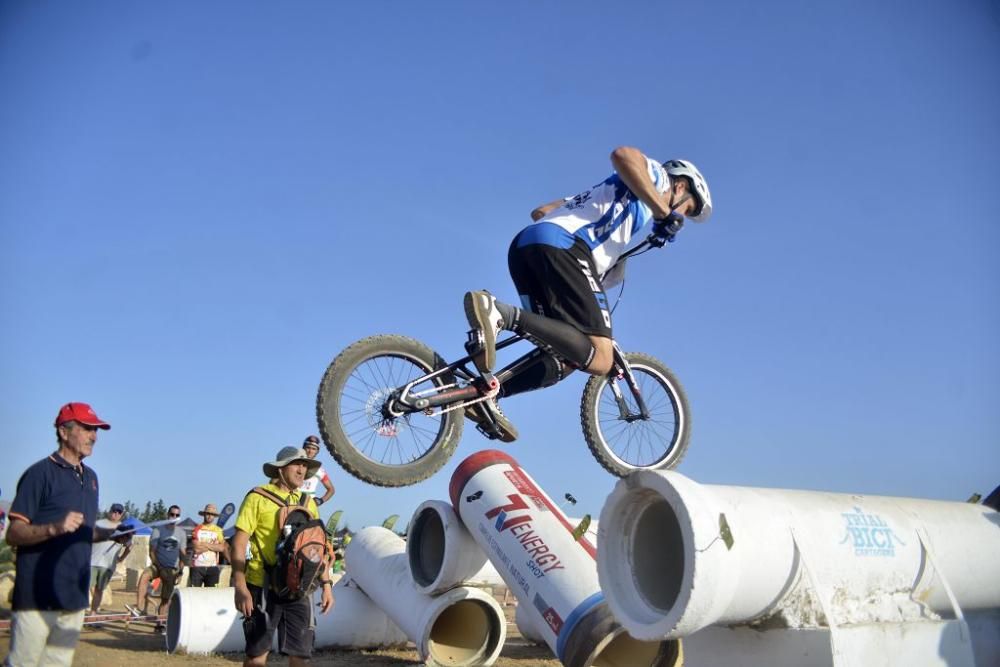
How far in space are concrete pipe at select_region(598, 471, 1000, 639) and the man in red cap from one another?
3.24 meters

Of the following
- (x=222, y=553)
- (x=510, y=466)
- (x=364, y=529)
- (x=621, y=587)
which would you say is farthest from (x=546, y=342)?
(x=222, y=553)

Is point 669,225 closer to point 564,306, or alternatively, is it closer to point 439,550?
point 564,306

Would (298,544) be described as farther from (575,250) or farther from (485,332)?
(575,250)

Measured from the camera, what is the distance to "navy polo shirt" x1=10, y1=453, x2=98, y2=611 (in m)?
4.90

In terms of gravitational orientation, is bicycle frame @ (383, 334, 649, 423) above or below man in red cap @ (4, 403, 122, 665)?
above

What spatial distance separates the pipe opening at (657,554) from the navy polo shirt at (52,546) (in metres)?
3.41

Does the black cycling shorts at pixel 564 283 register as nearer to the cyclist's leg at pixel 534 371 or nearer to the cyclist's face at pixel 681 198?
the cyclist's leg at pixel 534 371

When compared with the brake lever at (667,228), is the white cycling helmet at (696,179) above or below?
above

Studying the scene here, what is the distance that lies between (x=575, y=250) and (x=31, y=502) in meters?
3.79

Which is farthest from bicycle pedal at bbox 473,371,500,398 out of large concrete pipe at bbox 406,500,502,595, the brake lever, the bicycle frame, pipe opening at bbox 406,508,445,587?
pipe opening at bbox 406,508,445,587

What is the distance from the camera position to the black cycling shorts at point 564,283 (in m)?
5.71

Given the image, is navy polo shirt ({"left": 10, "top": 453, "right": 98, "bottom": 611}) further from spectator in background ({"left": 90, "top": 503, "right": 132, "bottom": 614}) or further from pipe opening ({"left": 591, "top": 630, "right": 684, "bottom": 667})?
spectator in background ({"left": 90, "top": 503, "right": 132, "bottom": 614})

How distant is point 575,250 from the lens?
18.9 ft

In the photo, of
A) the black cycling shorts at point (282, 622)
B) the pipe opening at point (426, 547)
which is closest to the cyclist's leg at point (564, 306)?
the black cycling shorts at point (282, 622)
